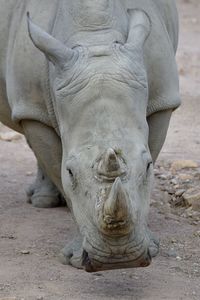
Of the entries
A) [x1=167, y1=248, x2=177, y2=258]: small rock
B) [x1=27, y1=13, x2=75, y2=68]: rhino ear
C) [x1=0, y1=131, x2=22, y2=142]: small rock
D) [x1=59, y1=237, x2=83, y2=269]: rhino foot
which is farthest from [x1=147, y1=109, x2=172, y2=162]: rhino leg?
[x1=0, y1=131, x2=22, y2=142]: small rock

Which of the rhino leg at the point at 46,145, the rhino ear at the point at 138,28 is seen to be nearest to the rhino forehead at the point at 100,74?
the rhino ear at the point at 138,28

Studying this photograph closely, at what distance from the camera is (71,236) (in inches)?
263

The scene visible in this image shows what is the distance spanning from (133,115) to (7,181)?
9.83 feet

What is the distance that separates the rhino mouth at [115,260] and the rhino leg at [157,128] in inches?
45.1

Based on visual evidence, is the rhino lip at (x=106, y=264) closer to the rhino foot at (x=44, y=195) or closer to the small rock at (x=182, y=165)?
→ the rhino foot at (x=44, y=195)

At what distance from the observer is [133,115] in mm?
5375

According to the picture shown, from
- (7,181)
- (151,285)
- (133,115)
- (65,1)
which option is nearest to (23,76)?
(65,1)

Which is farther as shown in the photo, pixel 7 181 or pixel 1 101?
pixel 7 181

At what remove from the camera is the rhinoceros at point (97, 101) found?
511cm

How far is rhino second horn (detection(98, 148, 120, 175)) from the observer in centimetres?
495

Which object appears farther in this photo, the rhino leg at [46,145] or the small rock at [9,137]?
the small rock at [9,137]

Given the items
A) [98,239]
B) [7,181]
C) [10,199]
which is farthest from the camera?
[7,181]

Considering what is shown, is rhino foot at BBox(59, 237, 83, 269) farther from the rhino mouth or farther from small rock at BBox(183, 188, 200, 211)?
small rock at BBox(183, 188, 200, 211)

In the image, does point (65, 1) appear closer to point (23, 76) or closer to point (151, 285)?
point (23, 76)
